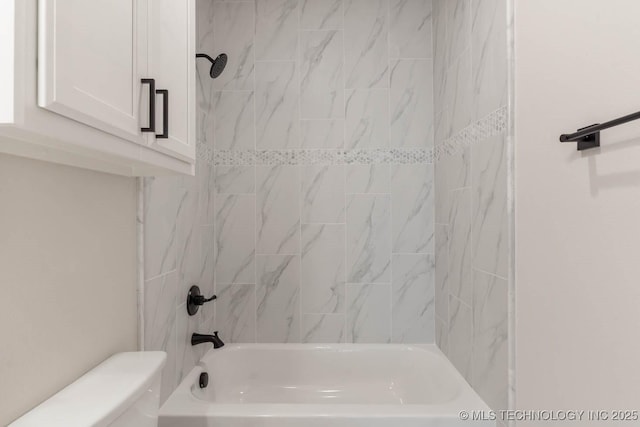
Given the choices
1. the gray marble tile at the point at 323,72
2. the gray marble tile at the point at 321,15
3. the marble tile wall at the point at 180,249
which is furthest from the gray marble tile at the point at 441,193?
the marble tile wall at the point at 180,249

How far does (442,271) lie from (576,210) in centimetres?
120

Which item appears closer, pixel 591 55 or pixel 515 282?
pixel 591 55

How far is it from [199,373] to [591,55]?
1921 mm

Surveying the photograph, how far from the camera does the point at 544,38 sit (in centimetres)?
117

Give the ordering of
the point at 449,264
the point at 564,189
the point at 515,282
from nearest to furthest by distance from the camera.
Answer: the point at 564,189 → the point at 515,282 → the point at 449,264

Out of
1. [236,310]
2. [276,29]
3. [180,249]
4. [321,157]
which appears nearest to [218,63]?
[276,29]

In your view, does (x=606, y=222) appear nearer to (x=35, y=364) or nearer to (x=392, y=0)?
(x=35, y=364)

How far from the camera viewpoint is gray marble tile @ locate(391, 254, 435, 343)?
2.35m

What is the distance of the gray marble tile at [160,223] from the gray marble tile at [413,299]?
1.25m

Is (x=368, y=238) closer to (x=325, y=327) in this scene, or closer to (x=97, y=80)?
(x=325, y=327)

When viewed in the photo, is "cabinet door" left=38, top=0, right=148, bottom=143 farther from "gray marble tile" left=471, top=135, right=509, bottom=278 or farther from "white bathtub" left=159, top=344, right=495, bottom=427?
"white bathtub" left=159, top=344, right=495, bottom=427

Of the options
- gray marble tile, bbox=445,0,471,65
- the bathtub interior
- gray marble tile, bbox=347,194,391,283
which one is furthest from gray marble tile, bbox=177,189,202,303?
gray marble tile, bbox=445,0,471,65

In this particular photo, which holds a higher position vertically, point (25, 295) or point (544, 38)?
point (544, 38)

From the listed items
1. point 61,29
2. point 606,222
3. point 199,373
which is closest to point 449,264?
point 606,222
